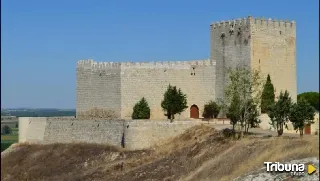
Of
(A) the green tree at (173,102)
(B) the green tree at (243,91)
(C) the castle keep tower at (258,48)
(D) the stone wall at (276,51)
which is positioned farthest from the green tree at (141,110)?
(D) the stone wall at (276,51)

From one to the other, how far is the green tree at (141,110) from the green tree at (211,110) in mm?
3602

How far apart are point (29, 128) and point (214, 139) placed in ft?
52.7

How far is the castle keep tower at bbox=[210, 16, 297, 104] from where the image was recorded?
35656mm

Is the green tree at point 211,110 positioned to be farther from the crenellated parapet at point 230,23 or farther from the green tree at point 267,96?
the crenellated parapet at point 230,23

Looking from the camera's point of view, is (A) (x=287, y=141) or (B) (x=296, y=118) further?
(B) (x=296, y=118)

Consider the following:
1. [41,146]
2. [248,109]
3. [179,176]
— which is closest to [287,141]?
[179,176]

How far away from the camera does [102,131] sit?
35.7m

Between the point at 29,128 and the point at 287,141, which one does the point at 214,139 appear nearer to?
the point at 287,141

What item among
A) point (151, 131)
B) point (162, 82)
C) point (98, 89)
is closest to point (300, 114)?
point (151, 131)

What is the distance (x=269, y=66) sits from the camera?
119 feet

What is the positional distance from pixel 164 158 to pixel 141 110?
731cm

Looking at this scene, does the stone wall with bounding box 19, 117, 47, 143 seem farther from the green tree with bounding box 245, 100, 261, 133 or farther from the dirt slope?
the green tree with bounding box 245, 100, 261, 133

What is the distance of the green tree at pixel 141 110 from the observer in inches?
1430

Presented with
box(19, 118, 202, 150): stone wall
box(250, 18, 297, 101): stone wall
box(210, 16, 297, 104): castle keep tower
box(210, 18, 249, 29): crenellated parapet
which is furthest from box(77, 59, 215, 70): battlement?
box(19, 118, 202, 150): stone wall
